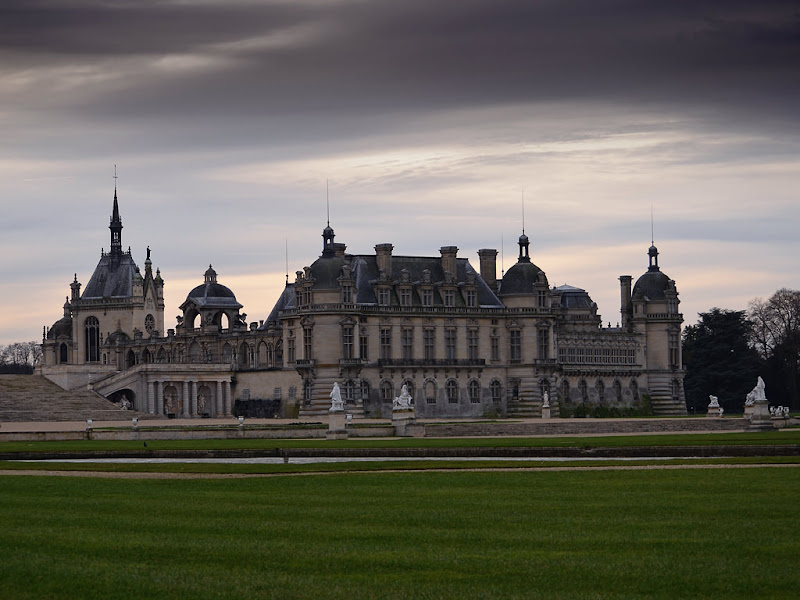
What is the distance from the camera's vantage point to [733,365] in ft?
380

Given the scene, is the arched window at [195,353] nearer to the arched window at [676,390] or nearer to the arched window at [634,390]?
the arched window at [634,390]

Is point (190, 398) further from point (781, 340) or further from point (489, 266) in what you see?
point (781, 340)

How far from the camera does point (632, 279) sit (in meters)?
112

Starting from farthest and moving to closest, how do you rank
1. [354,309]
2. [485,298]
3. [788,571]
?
1. [485,298]
2. [354,309]
3. [788,571]

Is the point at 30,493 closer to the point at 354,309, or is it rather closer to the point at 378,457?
the point at 378,457

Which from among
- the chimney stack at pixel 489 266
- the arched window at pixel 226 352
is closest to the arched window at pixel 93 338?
the arched window at pixel 226 352

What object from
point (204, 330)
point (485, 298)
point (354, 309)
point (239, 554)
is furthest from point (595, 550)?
point (204, 330)

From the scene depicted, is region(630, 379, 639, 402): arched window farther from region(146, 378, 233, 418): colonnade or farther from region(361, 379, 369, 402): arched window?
region(146, 378, 233, 418): colonnade

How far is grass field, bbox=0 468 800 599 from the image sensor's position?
716 inches

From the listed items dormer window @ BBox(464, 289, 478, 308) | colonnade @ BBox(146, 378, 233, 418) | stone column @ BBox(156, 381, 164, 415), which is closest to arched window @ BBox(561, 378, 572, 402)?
dormer window @ BBox(464, 289, 478, 308)

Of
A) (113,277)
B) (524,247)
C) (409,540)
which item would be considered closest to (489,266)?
(524,247)

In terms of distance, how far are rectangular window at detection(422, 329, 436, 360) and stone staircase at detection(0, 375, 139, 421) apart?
1860 centimetres

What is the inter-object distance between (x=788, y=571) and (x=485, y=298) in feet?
268

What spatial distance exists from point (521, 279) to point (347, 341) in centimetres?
1407
